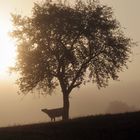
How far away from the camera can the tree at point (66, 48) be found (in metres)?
56.3

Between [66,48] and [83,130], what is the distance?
63.1 ft

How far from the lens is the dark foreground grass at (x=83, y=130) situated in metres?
37.5

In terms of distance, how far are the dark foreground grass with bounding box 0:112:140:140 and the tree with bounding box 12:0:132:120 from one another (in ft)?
45.7

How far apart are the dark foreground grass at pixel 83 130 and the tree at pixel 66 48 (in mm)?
13933

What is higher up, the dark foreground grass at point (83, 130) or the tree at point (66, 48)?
the tree at point (66, 48)

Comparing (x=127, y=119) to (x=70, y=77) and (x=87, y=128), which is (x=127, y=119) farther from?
(x=70, y=77)

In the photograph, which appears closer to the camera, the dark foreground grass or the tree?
the dark foreground grass

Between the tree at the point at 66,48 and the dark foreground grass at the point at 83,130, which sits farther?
the tree at the point at 66,48

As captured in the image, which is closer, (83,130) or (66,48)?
(83,130)

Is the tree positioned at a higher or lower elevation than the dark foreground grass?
higher

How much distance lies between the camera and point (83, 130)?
39.5 metres

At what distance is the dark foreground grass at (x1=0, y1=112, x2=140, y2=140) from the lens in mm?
37500

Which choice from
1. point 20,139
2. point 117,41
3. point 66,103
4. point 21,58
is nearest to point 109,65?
point 117,41

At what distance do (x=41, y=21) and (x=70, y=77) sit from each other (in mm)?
8326
